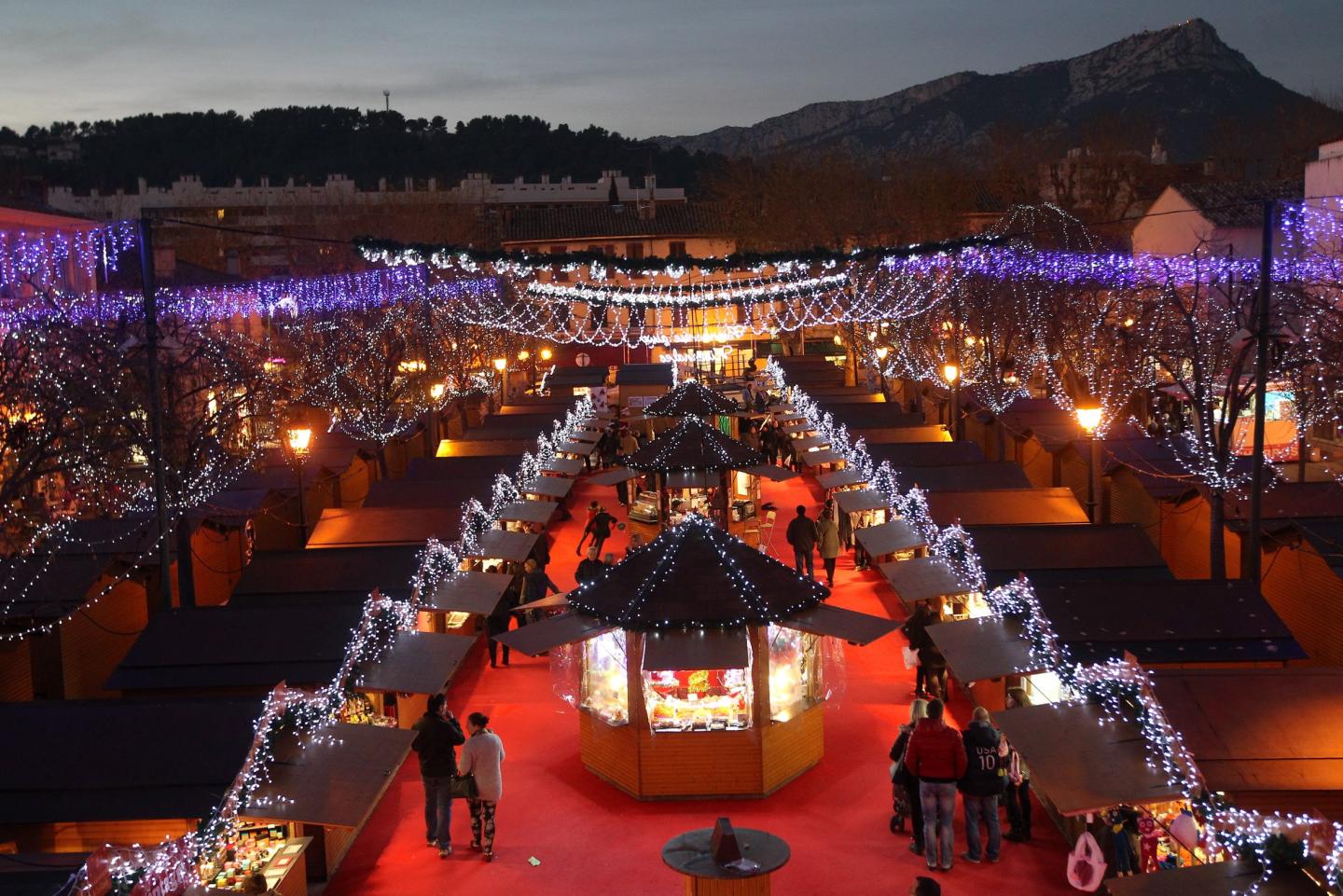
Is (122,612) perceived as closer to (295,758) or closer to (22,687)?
(22,687)

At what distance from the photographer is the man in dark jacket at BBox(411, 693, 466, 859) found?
38.8 feet

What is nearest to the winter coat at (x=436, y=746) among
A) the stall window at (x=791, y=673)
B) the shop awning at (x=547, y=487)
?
the stall window at (x=791, y=673)

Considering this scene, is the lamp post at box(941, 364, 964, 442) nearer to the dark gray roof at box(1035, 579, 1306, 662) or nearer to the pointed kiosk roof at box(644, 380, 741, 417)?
the pointed kiosk roof at box(644, 380, 741, 417)

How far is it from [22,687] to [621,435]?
2485 cm

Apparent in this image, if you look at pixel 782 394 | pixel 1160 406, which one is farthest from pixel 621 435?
pixel 1160 406

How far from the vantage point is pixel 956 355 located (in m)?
34.4

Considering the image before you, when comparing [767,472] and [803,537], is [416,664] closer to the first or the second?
[803,537]

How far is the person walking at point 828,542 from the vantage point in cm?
2197

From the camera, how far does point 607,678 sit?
13391mm

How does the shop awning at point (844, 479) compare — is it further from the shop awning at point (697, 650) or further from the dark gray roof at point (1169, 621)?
the shop awning at point (697, 650)

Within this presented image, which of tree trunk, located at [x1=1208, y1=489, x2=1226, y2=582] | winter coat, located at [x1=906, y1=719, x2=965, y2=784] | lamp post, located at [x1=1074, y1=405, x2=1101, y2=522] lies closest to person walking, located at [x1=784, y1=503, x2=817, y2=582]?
lamp post, located at [x1=1074, y1=405, x2=1101, y2=522]

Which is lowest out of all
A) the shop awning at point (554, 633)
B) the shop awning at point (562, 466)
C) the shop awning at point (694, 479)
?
the shop awning at point (562, 466)

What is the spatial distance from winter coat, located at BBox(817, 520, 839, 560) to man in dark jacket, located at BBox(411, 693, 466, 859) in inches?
431

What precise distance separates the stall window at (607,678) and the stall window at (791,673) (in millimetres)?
1483
